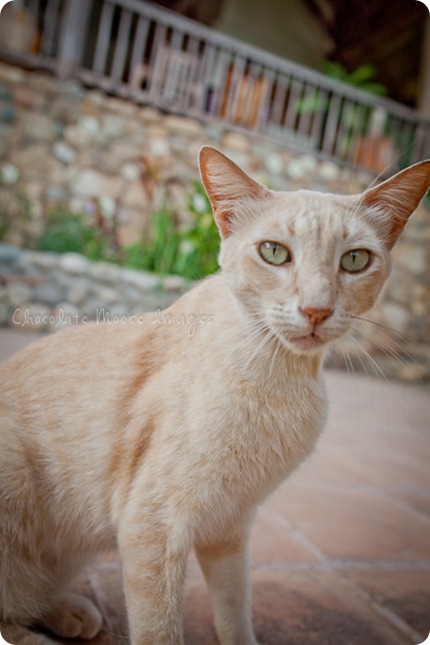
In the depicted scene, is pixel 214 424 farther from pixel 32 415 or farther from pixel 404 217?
pixel 404 217

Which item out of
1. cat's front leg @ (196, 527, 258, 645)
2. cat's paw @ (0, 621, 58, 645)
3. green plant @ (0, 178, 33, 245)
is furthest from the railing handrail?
green plant @ (0, 178, 33, 245)

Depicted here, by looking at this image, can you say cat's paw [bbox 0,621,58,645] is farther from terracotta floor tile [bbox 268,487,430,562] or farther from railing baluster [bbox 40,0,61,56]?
railing baluster [bbox 40,0,61,56]

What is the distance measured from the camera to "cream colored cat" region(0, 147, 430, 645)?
751 mm

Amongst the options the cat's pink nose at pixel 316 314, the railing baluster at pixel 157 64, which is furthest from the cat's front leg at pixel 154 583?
the railing baluster at pixel 157 64

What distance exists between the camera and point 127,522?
768 millimetres

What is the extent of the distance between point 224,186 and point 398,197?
255mm

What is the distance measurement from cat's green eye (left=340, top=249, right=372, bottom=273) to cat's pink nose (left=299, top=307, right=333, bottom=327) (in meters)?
0.08

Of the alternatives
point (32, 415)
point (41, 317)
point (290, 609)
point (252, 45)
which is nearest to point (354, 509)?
point (290, 609)

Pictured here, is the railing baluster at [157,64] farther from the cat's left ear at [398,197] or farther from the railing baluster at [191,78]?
the cat's left ear at [398,197]

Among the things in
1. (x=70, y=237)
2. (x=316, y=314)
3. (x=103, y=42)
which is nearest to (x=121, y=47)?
(x=103, y=42)

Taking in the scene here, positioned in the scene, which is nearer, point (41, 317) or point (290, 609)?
point (290, 609)

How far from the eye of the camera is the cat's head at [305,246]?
74cm

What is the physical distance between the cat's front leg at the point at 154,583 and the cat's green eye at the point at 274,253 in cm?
41

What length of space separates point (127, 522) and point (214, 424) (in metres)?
0.19
